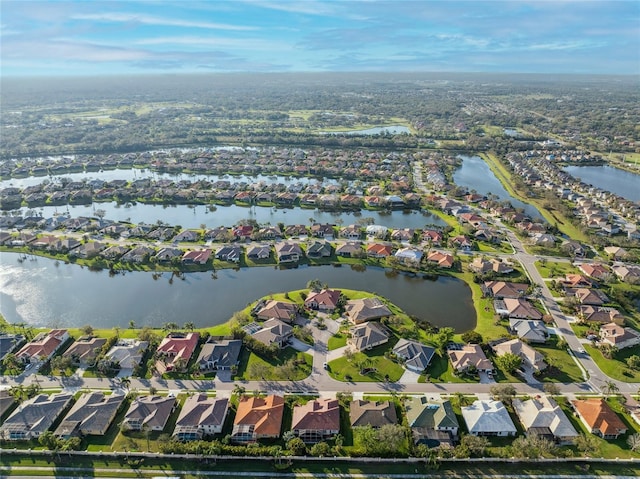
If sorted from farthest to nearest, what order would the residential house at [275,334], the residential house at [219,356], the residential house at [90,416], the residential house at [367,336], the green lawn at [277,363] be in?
the residential house at [275,334], the residential house at [367,336], the residential house at [219,356], the green lawn at [277,363], the residential house at [90,416]

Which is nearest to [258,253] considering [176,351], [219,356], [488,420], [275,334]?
[275,334]

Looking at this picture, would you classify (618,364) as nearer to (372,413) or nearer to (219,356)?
(372,413)

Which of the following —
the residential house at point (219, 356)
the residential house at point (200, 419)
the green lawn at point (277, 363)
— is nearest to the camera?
the residential house at point (200, 419)

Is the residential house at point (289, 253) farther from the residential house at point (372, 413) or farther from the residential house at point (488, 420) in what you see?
the residential house at point (488, 420)

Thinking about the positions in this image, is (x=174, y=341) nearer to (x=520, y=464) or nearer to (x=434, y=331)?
(x=434, y=331)

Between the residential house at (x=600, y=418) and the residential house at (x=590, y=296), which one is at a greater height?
the residential house at (x=590, y=296)

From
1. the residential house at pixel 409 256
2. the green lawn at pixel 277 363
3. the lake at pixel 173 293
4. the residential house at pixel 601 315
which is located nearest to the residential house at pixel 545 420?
the lake at pixel 173 293
